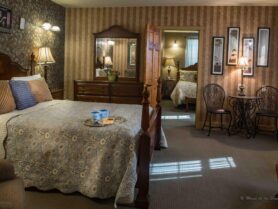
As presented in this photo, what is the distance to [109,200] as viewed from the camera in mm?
2920

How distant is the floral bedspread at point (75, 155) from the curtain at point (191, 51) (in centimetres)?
843

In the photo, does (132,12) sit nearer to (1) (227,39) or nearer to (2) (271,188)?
(1) (227,39)

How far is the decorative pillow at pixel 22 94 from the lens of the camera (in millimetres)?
3725

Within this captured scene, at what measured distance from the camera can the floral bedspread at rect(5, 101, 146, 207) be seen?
109 inches

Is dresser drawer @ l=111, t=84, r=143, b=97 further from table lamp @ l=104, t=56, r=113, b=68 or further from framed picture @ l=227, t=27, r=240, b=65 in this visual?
framed picture @ l=227, t=27, r=240, b=65

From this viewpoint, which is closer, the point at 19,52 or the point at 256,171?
the point at 256,171

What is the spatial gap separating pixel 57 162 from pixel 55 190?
0.33 meters

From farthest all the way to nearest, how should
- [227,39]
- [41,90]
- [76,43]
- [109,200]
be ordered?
[76,43]
[227,39]
[41,90]
[109,200]

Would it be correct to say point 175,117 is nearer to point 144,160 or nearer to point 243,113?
point 243,113

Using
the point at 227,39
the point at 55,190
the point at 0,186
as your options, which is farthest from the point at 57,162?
the point at 227,39

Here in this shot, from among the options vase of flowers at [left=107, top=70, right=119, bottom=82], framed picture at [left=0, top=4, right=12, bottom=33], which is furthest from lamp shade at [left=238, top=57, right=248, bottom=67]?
framed picture at [left=0, top=4, right=12, bottom=33]

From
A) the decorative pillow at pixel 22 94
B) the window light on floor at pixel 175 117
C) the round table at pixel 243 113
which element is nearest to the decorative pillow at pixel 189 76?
the window light on floor at pixel 175 117

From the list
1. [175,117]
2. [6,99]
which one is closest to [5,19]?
[6,99]

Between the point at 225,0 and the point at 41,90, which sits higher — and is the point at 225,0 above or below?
above
